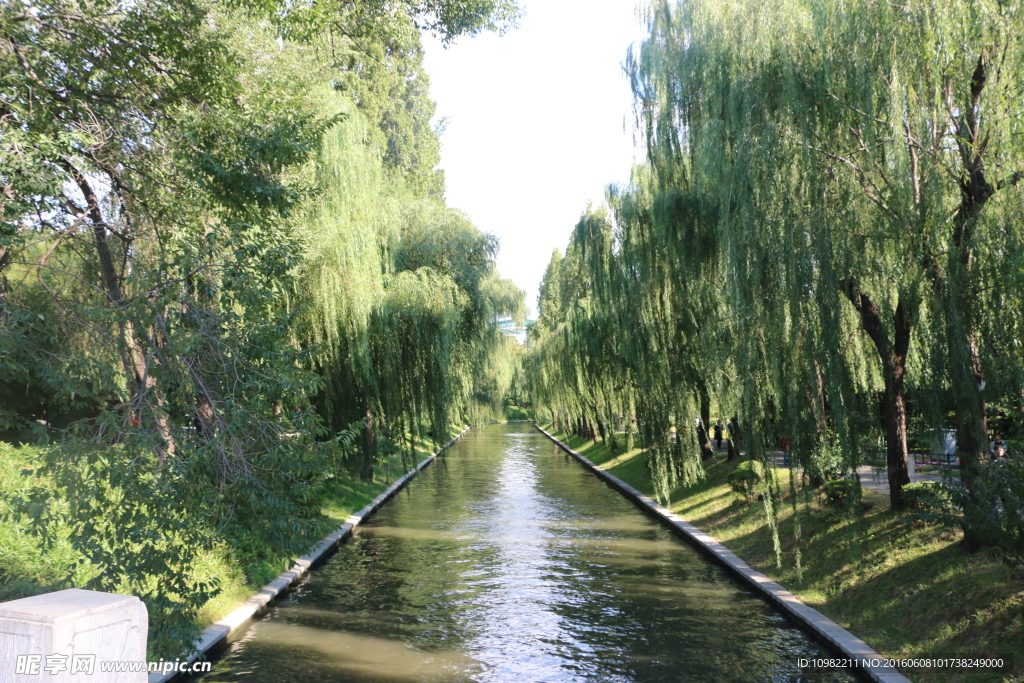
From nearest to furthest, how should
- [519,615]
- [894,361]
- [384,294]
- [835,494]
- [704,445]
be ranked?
1. [894,361]
2. [519,615]
3. [835,494]
4. [384,294]
5. [704,445]

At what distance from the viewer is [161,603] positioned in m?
6.62

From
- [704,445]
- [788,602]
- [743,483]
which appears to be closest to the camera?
[788,602]

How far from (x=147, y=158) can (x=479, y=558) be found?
9497 millimetres

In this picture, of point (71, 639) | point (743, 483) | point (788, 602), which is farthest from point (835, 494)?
point (71, 639)

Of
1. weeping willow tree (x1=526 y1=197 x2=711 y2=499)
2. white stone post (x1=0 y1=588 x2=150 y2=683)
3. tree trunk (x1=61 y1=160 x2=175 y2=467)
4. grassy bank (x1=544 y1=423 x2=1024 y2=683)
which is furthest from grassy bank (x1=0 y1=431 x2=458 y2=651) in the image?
weeping willow tree (x1=526 y1=197 x2=711 y2=499)

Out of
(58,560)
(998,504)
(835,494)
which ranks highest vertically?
(998,504)

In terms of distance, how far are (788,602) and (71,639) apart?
35.0ft

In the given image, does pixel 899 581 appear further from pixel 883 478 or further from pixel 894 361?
pixel 883 478

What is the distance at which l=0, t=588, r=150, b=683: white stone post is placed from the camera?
7.38 ft

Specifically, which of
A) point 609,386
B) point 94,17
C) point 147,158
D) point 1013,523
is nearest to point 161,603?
point 147,158

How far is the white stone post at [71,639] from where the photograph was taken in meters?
2.25

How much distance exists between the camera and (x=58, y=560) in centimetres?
943

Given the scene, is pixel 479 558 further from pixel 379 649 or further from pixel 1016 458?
pixel 1016 458

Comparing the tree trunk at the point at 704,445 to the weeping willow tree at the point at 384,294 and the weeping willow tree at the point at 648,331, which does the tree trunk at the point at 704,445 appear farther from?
the weeping willow tree at the point at 384,294
